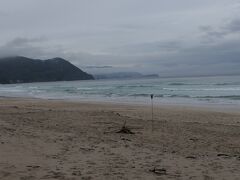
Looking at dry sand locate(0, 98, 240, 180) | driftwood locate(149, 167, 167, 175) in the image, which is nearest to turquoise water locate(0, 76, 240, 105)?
dry sand locate(0, 98, 240, 180)

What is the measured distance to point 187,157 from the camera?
25.8 feet

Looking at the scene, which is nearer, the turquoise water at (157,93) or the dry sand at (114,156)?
the dry sand at (114,156)

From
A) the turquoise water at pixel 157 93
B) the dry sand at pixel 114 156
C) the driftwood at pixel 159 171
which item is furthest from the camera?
the turquoise water at pixel 157 93

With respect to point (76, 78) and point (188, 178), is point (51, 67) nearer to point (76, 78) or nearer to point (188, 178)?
point (76, 78)

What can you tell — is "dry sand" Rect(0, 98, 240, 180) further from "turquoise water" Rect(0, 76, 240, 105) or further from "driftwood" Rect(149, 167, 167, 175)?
"turquoise water" Rect(0, 76, 240, 105)

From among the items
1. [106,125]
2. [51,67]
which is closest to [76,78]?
[51,67]

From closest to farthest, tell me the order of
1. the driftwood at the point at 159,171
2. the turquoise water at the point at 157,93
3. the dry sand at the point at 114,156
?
1. the dry sand at the point at 114,156
2. the driftwood at the point at 159,171
3. the turquoise water at the point at 157,93

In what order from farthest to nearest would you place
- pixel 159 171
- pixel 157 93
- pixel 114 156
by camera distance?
pixel 157 93 → pixel 114 156 → pixel 159 171

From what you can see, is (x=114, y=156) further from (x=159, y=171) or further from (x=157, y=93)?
(x=157, y=93)

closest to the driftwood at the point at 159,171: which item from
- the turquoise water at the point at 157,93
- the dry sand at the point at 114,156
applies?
the dry sand at the point at 114,156

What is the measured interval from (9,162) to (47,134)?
11.8 ft

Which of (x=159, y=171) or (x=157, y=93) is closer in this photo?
(x=159, y=171)

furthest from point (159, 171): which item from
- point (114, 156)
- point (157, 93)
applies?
point (157, 93)

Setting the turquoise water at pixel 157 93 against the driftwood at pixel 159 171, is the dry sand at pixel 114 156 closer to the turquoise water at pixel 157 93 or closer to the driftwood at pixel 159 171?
the driftwood at pixel 159 171
